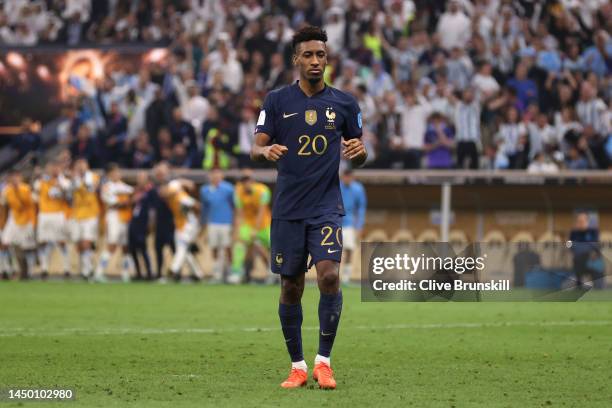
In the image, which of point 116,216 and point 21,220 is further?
point 21,220

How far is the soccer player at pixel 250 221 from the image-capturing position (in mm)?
22688

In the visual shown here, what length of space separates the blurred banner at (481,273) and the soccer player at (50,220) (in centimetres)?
1073

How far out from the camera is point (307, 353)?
10.2m

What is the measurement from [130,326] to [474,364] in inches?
186

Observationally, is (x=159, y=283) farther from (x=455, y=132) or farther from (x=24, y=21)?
(x=24, y=21)

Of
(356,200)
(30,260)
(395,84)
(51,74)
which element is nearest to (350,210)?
(356,200)

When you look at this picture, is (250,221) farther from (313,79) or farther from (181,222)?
(313,79)

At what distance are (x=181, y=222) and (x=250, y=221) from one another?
1.27m

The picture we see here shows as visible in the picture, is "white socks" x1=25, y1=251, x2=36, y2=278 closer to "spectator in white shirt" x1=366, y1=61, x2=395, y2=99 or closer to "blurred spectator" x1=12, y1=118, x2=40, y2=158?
"blurred spectator" x1=12, y1=118, x2=40, y2=158

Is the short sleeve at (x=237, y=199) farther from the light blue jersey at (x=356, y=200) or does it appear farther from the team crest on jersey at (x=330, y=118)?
the team crest on jersey at (x=330, y=118)

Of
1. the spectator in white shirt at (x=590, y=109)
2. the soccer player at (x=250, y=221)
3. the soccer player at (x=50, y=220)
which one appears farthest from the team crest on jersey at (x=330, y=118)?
the soccer player at (x=50, y=220)

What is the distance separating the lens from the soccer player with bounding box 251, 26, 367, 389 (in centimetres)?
799

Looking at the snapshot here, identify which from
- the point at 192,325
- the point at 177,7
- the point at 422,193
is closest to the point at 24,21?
the point at 177,7

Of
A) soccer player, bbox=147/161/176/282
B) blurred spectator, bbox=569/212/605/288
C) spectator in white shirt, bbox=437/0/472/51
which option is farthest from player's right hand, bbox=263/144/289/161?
spectator in white shirt, bbox=437/0/472/51
